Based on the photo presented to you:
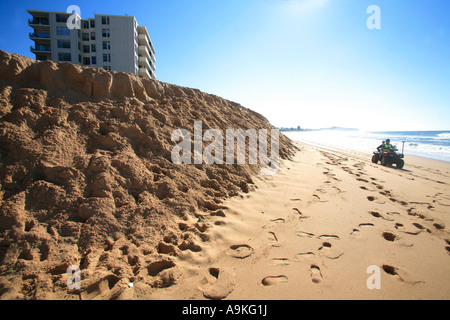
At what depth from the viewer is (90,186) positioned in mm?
2836

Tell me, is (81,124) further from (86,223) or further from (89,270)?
(89,270)

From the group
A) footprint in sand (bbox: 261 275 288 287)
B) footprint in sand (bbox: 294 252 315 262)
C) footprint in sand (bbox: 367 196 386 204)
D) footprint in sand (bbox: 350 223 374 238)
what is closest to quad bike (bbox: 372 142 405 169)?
footprint in sand (bbox: 367 196 386 204)

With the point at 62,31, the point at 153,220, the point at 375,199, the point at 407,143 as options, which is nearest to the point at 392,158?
the point at 375,199

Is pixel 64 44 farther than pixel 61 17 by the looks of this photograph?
No

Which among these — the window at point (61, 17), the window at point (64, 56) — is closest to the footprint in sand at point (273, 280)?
the window at point (64, 56)

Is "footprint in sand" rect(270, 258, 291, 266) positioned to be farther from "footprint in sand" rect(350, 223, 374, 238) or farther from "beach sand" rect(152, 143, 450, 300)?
"footprint in sand" rect(350, 223, 374, 238)

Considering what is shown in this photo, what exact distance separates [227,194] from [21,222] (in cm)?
279

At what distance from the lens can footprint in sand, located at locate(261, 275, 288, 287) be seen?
6.84ft

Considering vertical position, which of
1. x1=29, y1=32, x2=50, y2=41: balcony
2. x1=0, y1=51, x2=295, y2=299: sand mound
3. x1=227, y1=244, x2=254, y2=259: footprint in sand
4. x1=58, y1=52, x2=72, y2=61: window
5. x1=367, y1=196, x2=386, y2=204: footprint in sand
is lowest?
x1=227, y1=244, x2=254, y2=259: footprint in sand

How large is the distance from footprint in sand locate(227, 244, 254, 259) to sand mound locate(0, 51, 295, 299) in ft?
1.29

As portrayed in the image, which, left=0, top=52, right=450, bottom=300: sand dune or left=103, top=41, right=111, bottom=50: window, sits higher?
left=103, top=41, right=111, bottom=50: window

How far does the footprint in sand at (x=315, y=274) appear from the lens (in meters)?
2.14

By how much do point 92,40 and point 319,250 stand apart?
125 feet

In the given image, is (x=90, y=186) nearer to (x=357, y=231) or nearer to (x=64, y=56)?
(x=357, y=231)
